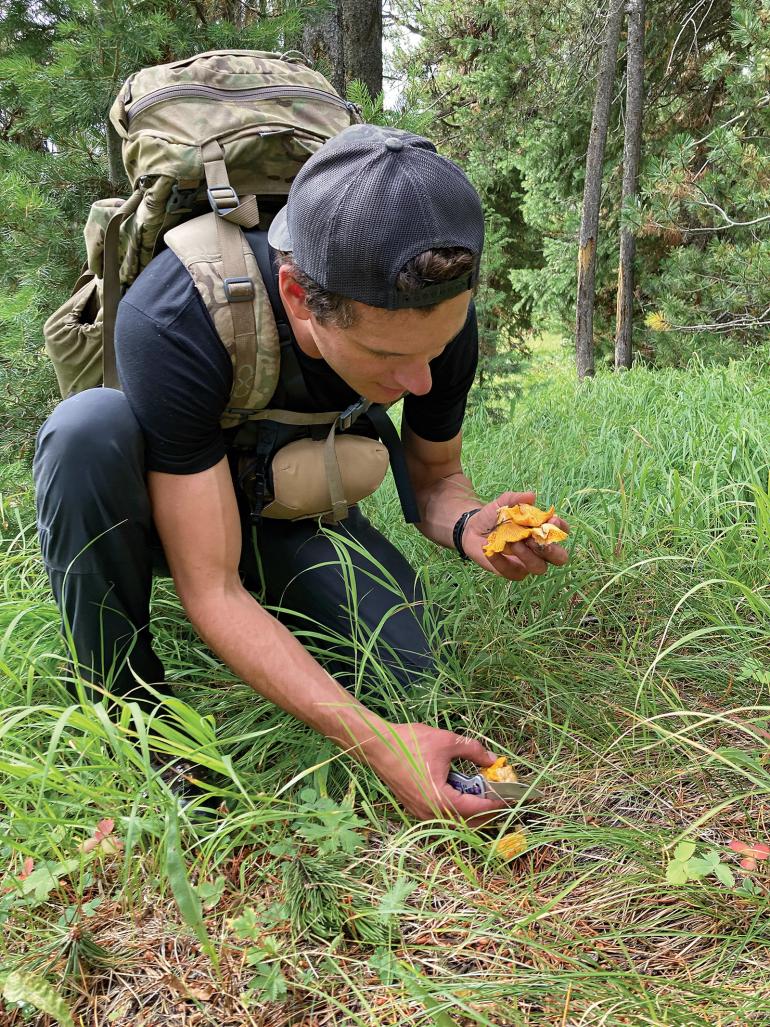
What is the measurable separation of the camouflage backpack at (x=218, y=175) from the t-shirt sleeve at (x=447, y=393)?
1.80ft

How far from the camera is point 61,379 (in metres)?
2.20

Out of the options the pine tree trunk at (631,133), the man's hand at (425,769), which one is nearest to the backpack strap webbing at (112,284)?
the man's hand at (425,769)

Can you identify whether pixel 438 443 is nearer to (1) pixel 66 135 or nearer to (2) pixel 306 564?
(2) pixel 306 564

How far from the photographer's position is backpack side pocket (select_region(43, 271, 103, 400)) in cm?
211

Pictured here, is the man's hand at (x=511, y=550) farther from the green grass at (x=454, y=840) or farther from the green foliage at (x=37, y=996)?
the green foliage at (x=37, y=996)

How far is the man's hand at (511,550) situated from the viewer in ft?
6.24

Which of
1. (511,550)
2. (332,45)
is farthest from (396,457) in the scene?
(332,45)

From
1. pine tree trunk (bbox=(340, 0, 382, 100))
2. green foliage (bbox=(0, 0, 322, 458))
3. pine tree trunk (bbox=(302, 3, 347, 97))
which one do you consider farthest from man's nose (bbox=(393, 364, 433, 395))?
pine tree trunk (bbox=(340, 0, 382, 100))

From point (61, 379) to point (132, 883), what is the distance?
1.32 m

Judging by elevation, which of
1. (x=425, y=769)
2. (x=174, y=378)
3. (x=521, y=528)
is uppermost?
(x=174, y=378)

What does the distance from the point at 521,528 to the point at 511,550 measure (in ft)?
0.23

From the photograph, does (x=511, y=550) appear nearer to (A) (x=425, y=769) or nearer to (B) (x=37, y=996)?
(A) (x=425, y=769)

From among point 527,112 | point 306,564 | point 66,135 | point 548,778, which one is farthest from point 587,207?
point 548,778

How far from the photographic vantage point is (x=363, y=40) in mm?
3598
